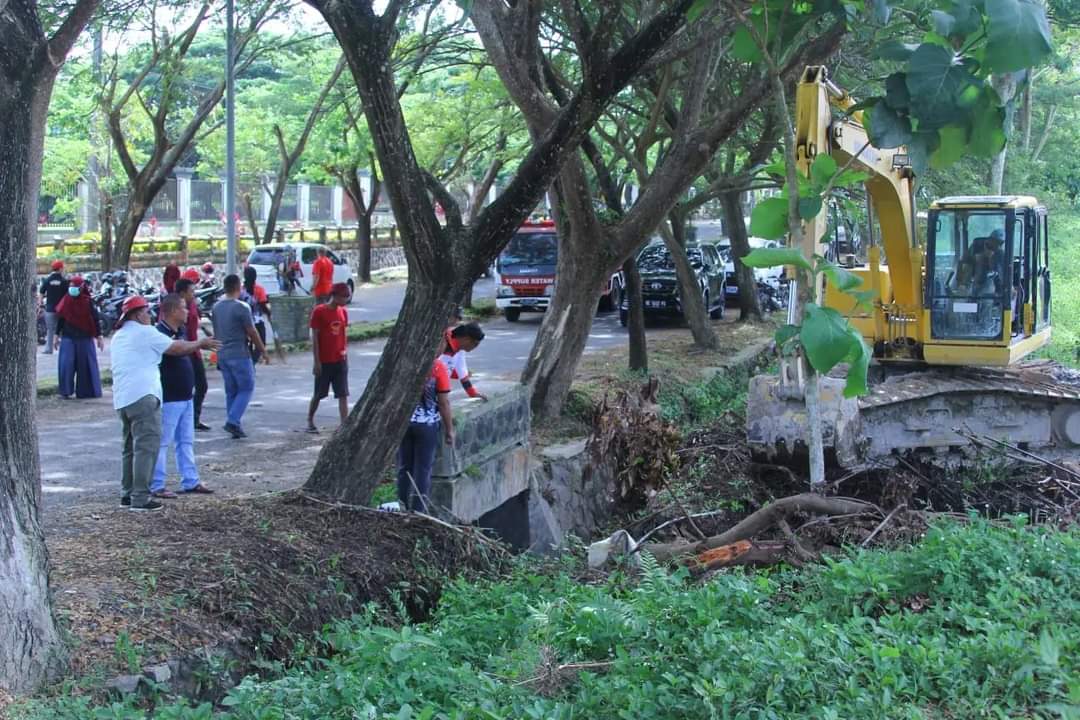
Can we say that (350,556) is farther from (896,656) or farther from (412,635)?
(896,656)

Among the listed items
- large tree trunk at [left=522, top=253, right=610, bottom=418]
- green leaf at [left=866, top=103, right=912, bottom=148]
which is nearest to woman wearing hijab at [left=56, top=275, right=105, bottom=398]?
large tree trunk at [left=522, top=253, right=610, bottom=418]

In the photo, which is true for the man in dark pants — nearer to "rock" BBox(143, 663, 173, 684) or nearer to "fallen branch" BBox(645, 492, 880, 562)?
"fallen branch" BBox(645, 492, 880, 562)

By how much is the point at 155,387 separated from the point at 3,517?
331 cm

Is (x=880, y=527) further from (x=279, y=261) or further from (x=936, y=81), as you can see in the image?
(x=279, y=261)

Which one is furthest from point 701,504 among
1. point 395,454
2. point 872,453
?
point 395,454

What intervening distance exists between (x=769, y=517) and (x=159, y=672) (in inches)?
166

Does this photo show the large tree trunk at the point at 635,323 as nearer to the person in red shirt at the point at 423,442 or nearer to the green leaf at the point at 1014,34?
the person in red shirt at the point at 423,442

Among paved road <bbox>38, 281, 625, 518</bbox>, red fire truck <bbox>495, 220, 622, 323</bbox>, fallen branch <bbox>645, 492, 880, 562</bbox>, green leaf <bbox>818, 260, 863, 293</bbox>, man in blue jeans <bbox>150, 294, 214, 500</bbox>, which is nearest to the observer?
green leaf <bbox>818, 260, 863, 293</bbox>

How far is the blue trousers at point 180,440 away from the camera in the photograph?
394 inches

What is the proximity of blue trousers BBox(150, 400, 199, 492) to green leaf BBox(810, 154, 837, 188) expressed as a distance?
5.33 metres

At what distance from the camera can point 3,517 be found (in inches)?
234

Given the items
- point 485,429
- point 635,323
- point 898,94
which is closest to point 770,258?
point 898,94

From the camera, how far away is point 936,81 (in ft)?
21.8

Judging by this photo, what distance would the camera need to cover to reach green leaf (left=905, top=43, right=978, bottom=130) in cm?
662
